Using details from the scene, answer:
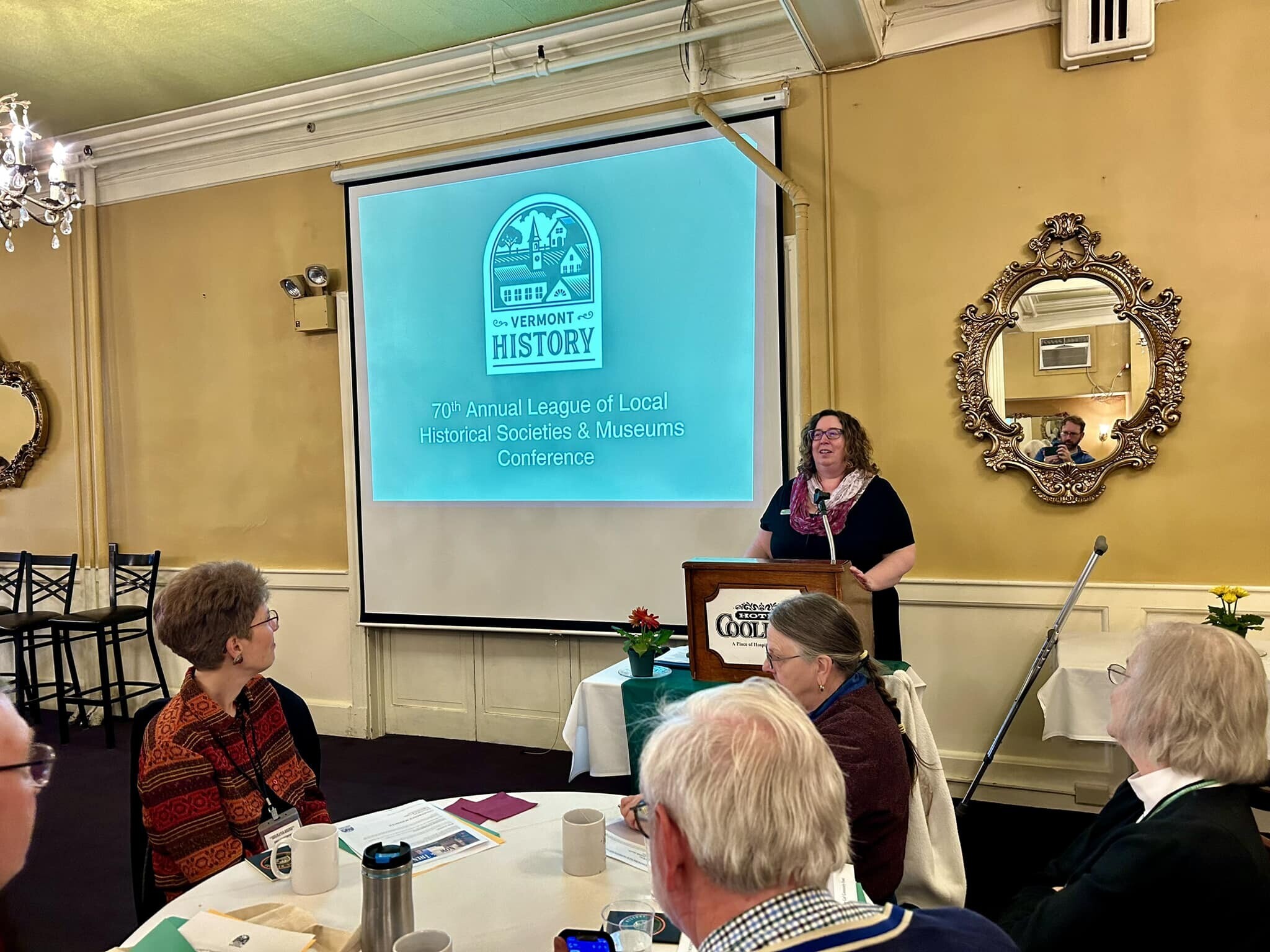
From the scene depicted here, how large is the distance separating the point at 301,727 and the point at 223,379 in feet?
11.9

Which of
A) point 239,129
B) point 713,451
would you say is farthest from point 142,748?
point 239,129

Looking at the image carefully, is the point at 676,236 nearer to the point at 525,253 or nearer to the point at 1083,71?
the point at 525,253

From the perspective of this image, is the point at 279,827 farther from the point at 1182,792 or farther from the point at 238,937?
the point at 1182,792

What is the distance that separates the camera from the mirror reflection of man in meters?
3.61

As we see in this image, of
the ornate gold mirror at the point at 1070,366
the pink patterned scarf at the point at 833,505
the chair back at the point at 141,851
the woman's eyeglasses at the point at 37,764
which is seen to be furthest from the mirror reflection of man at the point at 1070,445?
the woman's eyeglasses at the point at 37,764

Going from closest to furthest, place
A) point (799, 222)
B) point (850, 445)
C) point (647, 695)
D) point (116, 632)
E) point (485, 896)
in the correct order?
point (485, 896)
point (647, 695)
point (850, 445)
point (799, 222)
point (116, 632)

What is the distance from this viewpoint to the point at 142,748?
1861 millimetres

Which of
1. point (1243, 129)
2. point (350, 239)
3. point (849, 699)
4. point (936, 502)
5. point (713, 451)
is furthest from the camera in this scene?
point (350, 239)

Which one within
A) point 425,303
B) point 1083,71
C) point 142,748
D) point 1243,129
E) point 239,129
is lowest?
point 142,748

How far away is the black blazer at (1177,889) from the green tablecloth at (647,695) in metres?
1.26

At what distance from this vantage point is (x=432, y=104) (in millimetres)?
4695

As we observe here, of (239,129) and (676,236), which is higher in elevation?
(239,129)

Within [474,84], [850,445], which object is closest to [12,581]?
[474,84]

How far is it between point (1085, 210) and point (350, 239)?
353cm
